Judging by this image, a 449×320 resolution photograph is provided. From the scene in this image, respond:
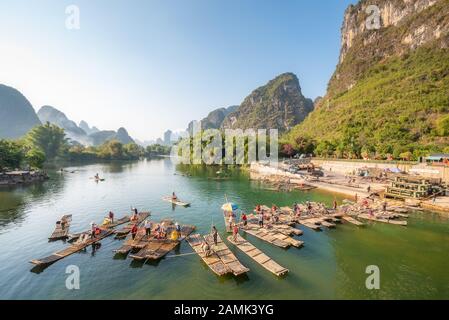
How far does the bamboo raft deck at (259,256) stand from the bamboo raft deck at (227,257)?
167 cm

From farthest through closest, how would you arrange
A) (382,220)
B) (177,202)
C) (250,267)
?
1. (177,202)
2. (382,220)
3. (250,267)

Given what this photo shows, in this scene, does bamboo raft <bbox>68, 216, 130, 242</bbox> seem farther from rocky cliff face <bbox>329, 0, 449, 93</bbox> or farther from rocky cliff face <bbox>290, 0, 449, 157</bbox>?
rocky cliff face <bbox>329, 0, 449, 93</bbox>

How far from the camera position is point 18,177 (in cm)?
6950

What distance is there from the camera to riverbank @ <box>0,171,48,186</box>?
66.8 m

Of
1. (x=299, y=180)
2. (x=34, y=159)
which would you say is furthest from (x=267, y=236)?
(x=34, y=159)

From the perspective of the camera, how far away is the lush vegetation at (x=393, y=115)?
256ft

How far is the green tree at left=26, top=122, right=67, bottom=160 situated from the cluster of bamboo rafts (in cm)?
12461

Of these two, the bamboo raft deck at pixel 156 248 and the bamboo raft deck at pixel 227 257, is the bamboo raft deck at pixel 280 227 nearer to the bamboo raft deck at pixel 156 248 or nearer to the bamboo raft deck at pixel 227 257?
the bamboo raft deck at pixel 227 257

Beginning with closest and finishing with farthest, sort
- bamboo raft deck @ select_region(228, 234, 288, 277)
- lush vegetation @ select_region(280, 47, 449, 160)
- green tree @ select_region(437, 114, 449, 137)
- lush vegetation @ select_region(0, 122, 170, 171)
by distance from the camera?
bamboo raft deck @ select_region(228, 234, 288, 277) → green tree @ select_region(437, 114, 449, 137) → lush vegetation @ select_region(0, 122, 170, 171) → lush vegetation @ select_region(280, 47, 449, 160)

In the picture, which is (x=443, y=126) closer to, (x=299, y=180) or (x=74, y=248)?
(x=299, y=180)

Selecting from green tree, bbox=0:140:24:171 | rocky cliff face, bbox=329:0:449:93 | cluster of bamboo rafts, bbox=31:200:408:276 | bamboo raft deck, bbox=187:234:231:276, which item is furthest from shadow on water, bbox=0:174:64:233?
rocky cliff face, bbox=329:0:449:93

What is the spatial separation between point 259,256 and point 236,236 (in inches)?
193
